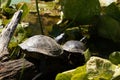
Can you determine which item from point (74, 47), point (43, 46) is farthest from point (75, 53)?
point (43, 46)

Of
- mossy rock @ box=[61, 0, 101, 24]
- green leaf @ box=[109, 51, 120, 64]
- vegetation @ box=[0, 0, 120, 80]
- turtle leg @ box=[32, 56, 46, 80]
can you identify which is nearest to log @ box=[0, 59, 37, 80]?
turtle leg @ box=[32, 56, 46, 80]

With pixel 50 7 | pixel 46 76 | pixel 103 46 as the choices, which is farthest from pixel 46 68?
pixel 50 7

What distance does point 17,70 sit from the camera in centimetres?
183

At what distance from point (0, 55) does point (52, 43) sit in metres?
0.30

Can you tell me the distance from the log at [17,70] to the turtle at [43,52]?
0.05m

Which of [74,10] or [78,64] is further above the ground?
[74,10]

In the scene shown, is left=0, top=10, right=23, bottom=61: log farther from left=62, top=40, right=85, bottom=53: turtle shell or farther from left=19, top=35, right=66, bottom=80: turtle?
left=62, top=40, right=85, bottom=53: turtle shell

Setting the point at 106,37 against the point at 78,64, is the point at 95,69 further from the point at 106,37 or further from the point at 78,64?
the point at 106,37

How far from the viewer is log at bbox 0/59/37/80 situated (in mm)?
1785

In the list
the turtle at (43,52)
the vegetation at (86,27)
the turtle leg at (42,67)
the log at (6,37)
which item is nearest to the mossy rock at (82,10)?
the vegetation at (86,27)

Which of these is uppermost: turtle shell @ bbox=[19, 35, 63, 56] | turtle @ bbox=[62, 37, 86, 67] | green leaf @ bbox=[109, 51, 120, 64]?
turtle shell @ bbox=[19, 35, 63, 56]

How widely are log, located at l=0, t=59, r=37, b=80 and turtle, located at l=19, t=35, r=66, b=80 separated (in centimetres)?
5

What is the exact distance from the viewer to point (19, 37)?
7.73 ft

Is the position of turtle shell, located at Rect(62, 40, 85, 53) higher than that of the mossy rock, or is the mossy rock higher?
the mossy rock
